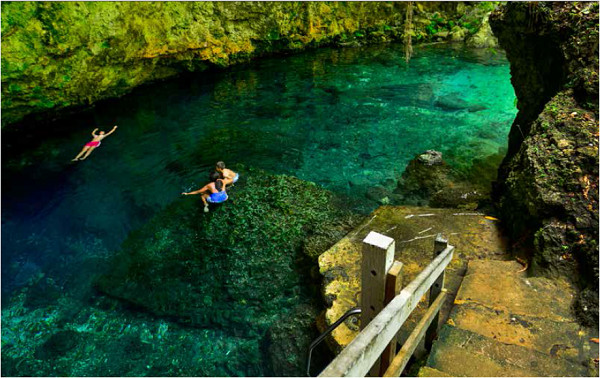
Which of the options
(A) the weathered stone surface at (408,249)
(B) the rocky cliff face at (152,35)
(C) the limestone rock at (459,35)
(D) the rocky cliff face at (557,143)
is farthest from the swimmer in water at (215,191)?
(C) the limestone rock at (459,35)

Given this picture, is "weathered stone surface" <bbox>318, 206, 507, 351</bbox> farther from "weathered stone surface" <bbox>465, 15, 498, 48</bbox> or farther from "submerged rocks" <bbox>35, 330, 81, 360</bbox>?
"weathered stone surface" <bbox>465, 15, 498, 48</bbox>

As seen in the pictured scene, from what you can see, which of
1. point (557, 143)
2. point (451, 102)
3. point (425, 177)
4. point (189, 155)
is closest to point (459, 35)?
point (451, 102)

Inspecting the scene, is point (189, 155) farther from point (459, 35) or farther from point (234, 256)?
point (459, 35)

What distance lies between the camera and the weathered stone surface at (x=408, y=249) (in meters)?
4.61

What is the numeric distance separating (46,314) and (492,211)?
24.9 feet

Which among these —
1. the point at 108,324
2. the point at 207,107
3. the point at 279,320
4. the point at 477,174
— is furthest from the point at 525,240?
the point at 207,107

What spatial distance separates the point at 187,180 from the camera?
9375mm

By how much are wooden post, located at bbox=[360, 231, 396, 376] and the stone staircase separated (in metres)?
0.81

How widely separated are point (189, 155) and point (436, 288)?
847cm

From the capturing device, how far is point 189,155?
1052 cm

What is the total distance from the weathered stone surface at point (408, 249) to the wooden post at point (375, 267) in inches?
70.0

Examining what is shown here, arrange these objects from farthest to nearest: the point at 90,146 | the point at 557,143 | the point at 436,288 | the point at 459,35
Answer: the point at 459,35
the point at 90,146
the point at 557,143
the point at 436,288

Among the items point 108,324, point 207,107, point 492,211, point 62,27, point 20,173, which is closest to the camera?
point 108,324

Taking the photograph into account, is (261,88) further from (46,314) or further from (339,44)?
(46,314)
